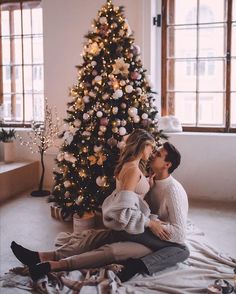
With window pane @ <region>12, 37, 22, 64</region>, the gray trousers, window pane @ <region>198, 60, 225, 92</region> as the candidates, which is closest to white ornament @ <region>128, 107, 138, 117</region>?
the gray trousers

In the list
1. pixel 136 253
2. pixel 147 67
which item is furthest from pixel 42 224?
pixel 147 67

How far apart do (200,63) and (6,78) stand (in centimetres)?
276

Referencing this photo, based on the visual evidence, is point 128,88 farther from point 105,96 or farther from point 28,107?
point 28,107

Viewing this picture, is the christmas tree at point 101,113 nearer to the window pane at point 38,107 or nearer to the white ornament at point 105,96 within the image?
the white ornament at point 105,96

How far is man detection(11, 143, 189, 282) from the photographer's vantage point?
2816 mm

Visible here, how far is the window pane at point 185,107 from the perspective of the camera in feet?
17.6

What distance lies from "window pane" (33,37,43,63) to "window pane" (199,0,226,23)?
220 centimetres

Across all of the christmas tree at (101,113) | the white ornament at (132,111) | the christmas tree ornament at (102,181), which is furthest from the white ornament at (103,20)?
the christmas tree ornament at (102,181)

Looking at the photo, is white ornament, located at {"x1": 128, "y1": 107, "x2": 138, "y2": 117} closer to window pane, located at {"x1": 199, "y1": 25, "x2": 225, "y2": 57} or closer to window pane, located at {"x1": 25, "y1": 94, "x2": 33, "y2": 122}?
window pane, located at {"x1": 199, "y1": 25, "x2": 225, "y2": 57}

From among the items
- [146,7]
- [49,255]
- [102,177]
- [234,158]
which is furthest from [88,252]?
[146,7]

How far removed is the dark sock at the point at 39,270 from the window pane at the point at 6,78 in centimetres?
387

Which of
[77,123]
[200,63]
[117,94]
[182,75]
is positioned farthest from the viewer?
[182,75]

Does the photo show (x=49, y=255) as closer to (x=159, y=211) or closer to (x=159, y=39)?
(x=159, y=211)

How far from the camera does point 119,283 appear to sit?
267cm
